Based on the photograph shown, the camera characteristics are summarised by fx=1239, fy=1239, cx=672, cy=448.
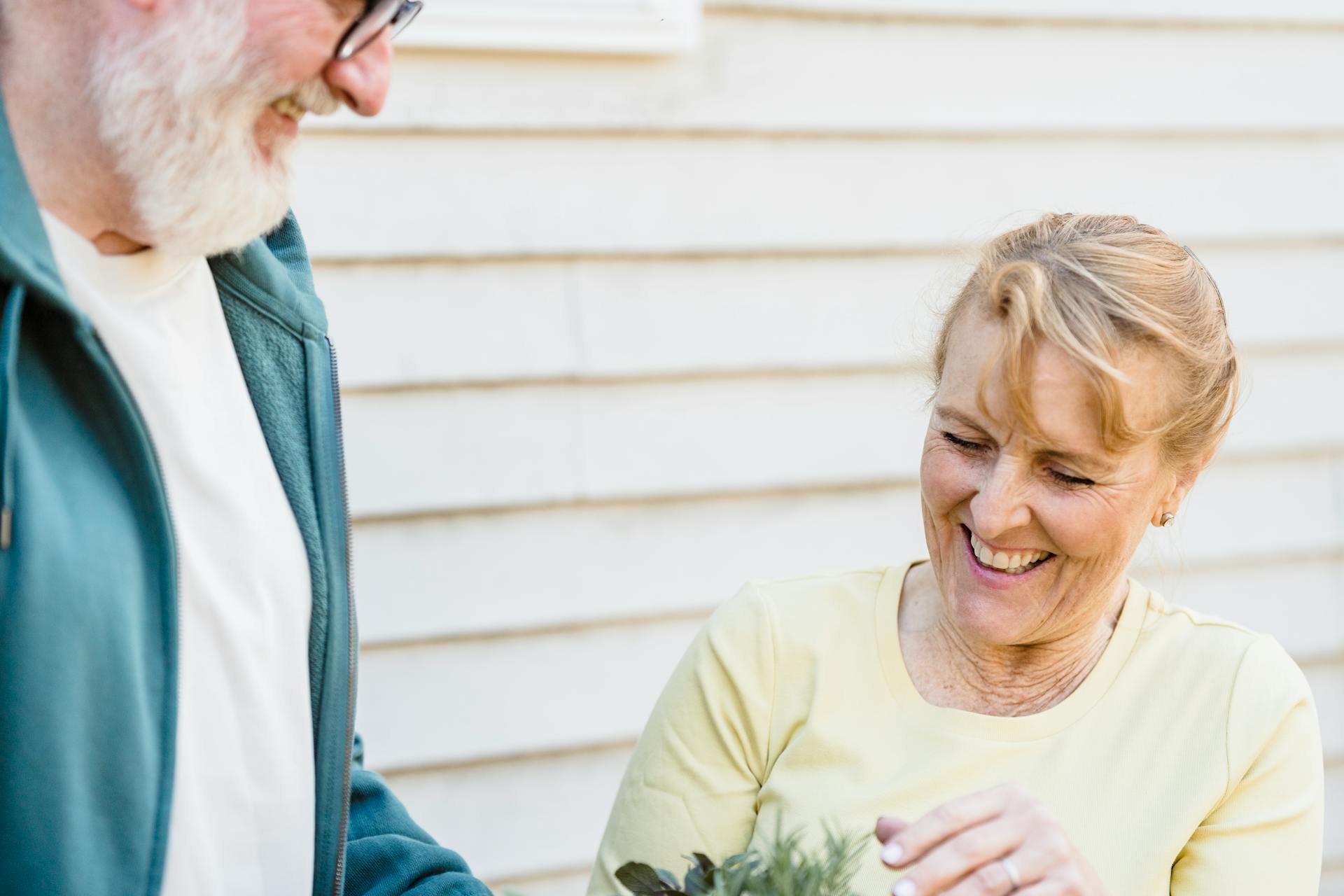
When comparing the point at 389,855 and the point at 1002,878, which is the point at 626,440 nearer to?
the point at 389,855

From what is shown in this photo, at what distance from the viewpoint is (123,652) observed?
4.16 ft

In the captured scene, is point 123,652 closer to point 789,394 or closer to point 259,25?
point 259,25

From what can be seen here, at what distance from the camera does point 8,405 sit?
1.20m

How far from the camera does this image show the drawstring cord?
119cm

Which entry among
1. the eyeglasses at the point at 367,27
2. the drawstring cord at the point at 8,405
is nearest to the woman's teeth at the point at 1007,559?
the eyeglasses at the point at 367,27

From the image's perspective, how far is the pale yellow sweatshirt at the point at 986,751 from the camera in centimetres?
157

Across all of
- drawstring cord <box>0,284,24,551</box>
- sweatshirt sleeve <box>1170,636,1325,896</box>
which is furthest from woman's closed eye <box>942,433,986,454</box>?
drawstring cord <box>0,284,24,551</box>

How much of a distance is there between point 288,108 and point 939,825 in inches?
42.4

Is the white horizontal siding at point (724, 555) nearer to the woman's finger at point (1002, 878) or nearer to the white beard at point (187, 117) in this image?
the white beard at point (187, 117)

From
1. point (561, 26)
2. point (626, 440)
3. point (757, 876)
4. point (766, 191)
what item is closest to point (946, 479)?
point (757, 876)

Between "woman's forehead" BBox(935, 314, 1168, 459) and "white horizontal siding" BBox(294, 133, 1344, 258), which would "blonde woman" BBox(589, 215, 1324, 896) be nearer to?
"woman's forehead" BBox(935, 314, 1168, 459)

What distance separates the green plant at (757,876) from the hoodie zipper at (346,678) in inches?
21.3

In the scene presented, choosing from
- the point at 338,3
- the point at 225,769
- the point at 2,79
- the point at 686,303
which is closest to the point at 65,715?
the point at 225,769

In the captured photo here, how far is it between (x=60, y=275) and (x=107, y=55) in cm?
24
